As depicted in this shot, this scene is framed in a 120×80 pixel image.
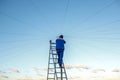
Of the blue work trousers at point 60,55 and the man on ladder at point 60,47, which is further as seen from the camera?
the blue work trousers at point 60,55

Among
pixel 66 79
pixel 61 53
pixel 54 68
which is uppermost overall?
pixel 61 53

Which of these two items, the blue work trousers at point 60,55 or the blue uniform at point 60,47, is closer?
the blue uniform at point 60,47

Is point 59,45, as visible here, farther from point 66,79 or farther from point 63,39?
point 66,79

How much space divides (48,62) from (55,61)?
104 cm

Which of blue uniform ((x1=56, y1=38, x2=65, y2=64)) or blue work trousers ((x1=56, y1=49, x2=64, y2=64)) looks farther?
blue work trousers ((x1=56, y1=49, x2=64, y2=64))

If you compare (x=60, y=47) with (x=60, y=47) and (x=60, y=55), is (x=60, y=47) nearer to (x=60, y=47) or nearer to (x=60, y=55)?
(x=60, y=47)

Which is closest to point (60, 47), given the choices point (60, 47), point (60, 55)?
point (60, 47)

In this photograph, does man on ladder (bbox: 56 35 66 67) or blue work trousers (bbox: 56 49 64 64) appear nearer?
man on ladder (bbox: 56 35 66 67)

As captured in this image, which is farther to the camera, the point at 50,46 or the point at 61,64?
the point at 50,46

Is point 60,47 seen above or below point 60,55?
above

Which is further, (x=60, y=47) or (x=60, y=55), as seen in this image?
(x=60, y=55)

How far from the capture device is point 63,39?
15.5 metres

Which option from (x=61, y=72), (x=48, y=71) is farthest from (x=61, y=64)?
(x=48, y=71)

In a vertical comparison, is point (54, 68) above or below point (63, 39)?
below
